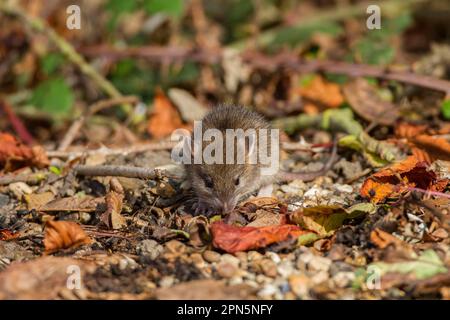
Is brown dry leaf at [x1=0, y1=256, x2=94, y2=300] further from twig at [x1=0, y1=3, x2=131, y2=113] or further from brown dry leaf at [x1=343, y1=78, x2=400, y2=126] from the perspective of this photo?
twig at [x1=0, y1=3, x2=131, y2=113]

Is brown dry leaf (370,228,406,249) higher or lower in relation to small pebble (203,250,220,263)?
higher

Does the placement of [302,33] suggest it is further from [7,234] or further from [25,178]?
[7,234]

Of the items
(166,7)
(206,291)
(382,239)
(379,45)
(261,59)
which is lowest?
(206,291)

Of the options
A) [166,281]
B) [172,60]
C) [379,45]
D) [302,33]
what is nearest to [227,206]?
[166,281]

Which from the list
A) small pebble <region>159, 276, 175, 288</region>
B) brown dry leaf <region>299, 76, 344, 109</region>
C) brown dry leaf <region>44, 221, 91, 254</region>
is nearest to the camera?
small pebble <region>159, 276, 175, 288</region>

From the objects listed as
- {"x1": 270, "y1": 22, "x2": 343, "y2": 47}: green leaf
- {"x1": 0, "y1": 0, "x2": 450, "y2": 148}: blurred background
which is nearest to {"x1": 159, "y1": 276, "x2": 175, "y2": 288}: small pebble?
{"x1": 0, "y1": 0, "x2": 450, "y2": 148}: blurred background
